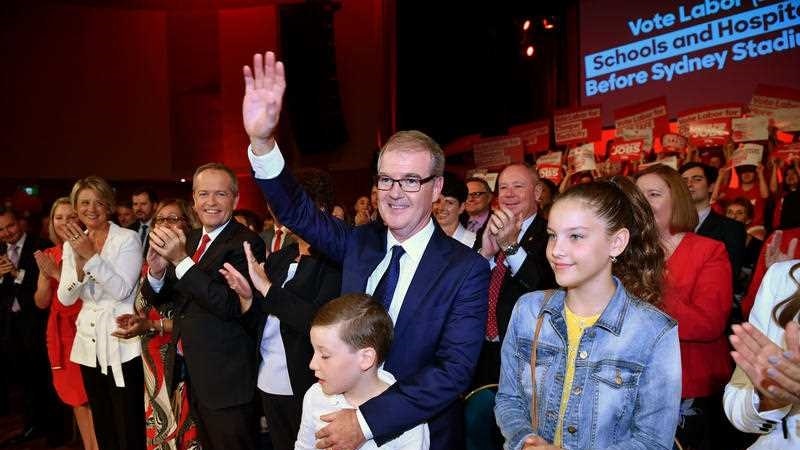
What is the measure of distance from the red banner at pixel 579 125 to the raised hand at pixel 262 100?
6.39 meters

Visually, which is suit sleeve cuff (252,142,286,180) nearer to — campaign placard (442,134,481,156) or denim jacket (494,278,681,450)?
denim jacket (494,278,681,450)

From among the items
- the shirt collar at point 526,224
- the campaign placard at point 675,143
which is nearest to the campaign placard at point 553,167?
the campaign placard at point 675,143

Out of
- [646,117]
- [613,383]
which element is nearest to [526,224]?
[613,383]

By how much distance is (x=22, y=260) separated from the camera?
5.20 m

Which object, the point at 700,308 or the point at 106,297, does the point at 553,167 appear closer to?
the point at 700,308

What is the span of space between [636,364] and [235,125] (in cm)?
1104

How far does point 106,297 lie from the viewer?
148 inches

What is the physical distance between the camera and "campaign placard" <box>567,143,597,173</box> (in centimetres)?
680

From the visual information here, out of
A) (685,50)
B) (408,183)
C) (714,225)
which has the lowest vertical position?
(714,225)

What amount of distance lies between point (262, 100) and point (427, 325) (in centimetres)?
89

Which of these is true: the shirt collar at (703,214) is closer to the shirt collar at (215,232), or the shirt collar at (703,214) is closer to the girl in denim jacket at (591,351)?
the girl in denim jacket at (591,351)

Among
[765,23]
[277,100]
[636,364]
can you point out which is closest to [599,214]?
[636,364]

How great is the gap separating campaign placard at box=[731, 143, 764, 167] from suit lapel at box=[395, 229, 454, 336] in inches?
195

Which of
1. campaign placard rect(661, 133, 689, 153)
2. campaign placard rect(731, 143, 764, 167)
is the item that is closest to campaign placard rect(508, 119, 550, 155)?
campaign placard rect(661, 133, 689, 153)
